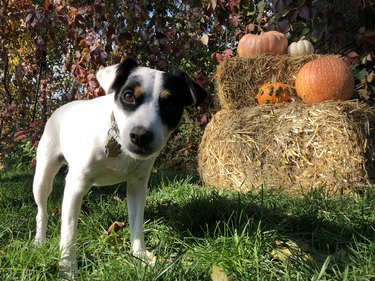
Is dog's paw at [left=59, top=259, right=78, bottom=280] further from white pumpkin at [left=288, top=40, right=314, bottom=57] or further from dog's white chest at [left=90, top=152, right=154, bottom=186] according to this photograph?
white pumpkin at [left=288, top=40, right=314, bottom=57]

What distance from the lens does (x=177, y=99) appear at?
2.51m

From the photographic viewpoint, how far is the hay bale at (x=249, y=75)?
493 cm

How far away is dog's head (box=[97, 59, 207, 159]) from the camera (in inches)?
89.1

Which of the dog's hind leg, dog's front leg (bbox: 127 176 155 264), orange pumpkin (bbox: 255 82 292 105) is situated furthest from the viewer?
orange pumpkin (bbox: 255 82 292 105)

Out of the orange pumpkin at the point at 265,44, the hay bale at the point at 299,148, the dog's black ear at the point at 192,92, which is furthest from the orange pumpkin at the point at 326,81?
the dog's black ear at the point at 192,92

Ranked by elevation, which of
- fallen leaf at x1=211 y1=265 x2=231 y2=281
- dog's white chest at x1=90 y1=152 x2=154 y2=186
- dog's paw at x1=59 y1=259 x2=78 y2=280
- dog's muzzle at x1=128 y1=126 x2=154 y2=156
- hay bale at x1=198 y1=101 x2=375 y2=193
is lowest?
hay bale at x1=198 y1=101 x2=375 y2=193

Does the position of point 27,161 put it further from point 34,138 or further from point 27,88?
point 27,88

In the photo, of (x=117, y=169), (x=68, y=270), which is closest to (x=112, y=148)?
(x=117, y=169)

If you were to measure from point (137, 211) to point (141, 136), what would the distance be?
701mm

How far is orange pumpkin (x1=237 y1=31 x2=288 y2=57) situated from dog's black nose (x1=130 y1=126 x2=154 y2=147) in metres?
3.35

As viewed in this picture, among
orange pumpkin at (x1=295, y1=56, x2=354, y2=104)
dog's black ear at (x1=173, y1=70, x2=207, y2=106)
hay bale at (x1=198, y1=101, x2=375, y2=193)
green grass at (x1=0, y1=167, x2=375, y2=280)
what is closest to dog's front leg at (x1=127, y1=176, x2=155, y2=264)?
green grass at (x1=0, y1=167, x2=375, y2=280)

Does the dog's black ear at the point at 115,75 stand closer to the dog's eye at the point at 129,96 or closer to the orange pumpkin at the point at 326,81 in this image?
the dog's eye at the point at 129,96

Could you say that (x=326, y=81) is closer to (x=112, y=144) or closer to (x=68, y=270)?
(x=112, y=144)

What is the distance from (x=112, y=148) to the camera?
2.49 metres
